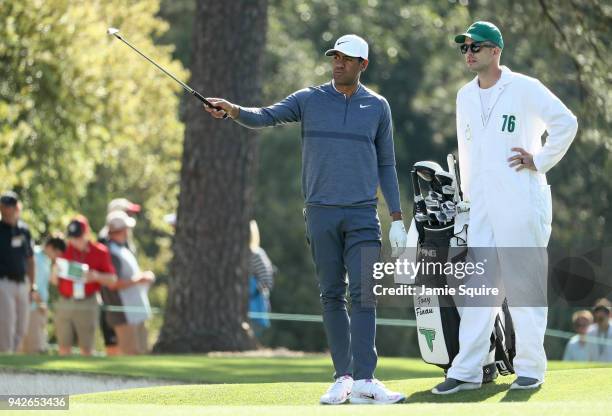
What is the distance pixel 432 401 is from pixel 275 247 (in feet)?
92.6

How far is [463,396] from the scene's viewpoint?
29.2ft

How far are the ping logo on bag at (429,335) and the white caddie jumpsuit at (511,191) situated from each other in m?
0.40

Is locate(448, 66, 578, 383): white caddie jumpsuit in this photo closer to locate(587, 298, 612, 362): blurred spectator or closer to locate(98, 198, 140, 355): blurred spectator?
locate(98, 198, 140, 355): blurred spectator

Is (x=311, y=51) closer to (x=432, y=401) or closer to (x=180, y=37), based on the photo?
(x=180, y=37)

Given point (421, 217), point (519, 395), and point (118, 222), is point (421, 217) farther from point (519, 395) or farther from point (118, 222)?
point (118, 222)

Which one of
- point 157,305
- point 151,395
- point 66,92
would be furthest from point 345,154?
point 157,305

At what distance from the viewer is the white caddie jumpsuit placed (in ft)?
29.2

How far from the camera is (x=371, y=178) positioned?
8945 millimetres

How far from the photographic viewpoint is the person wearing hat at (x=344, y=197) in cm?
884

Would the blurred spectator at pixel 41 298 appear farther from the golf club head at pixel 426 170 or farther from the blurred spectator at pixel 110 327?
the golf club head at pixel 426 170

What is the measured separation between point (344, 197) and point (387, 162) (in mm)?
417

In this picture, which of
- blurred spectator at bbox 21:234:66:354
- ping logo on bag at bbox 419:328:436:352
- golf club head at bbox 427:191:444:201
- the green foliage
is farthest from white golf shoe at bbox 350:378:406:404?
the green foliage

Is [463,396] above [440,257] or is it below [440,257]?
below

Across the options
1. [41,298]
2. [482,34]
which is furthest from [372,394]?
[41,298]
